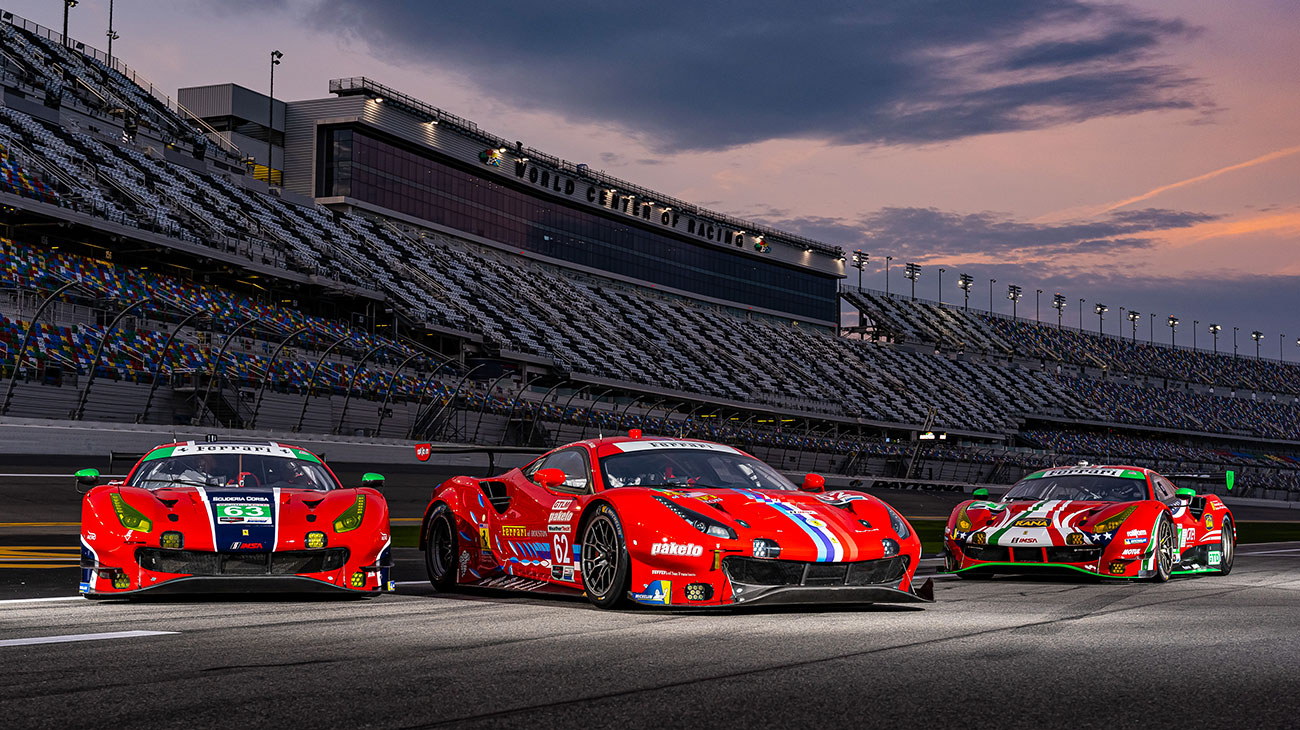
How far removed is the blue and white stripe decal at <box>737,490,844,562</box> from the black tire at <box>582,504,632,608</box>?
3.36 ft

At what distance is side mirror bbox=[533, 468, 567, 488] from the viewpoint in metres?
9.38

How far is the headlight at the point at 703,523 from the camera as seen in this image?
834 centimetres

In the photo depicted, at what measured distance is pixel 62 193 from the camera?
42531 mm

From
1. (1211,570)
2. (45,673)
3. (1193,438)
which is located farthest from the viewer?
(1193,438)

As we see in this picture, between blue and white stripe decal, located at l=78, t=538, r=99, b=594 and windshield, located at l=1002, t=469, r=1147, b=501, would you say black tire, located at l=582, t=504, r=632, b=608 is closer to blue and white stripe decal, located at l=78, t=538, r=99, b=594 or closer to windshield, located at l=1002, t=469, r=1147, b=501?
blue and white stripe decal, located at l=78, t=538, r=99, b=594

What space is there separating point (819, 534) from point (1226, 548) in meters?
7.96

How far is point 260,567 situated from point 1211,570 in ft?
33.6

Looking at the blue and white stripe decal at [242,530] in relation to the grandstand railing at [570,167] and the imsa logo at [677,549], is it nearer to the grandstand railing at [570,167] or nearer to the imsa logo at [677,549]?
the imsa logo at [677,549]

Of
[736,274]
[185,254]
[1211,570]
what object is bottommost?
[1211,570]

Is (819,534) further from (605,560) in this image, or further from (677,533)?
(605,560)

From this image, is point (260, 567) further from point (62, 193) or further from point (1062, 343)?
point (1062, 343)

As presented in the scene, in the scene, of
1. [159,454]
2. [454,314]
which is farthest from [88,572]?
[454,314]

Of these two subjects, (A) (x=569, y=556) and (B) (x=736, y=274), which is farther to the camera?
(B) (x=736, y=274)

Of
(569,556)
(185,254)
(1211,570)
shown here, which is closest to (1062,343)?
(185,254)
